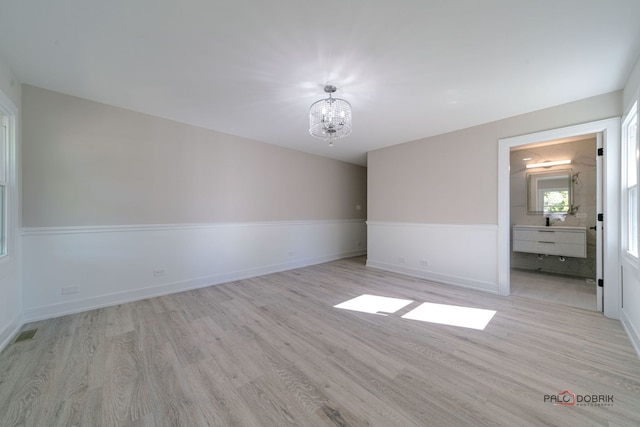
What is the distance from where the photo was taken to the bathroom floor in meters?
2.95

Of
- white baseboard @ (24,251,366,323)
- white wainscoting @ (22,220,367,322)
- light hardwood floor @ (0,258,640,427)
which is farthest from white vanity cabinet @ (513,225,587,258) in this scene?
white baseboard @ (24,251,366,323)

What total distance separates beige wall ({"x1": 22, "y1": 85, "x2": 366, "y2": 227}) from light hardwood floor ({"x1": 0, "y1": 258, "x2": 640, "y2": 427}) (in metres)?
1.29

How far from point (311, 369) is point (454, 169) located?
11.5ft

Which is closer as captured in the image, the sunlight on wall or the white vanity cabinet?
the sunlight on wall

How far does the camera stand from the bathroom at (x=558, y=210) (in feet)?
12.3

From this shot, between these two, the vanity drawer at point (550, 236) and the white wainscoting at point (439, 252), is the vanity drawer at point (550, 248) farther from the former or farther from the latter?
the white wainscoting at point (439, 252)

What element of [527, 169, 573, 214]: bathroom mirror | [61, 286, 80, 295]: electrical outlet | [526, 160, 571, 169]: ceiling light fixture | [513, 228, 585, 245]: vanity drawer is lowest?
[61, 286, 80, 295]: electrical outlet

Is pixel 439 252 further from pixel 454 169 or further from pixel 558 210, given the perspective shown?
pixel 558 210

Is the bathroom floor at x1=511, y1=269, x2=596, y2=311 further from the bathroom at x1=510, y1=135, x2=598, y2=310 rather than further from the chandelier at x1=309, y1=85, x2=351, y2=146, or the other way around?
the chandelier at x1=309, y1=85, x2=351, y2=146

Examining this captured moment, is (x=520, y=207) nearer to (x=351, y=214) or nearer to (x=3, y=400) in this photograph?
(x=351, y=214)

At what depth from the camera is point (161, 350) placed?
1948 mm

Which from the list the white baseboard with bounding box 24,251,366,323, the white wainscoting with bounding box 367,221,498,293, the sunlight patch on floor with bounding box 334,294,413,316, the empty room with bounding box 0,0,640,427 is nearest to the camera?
the empty room with bounding box 0,0,640,427

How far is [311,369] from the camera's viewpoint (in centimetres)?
171

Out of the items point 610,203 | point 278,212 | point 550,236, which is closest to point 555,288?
point 550,236
